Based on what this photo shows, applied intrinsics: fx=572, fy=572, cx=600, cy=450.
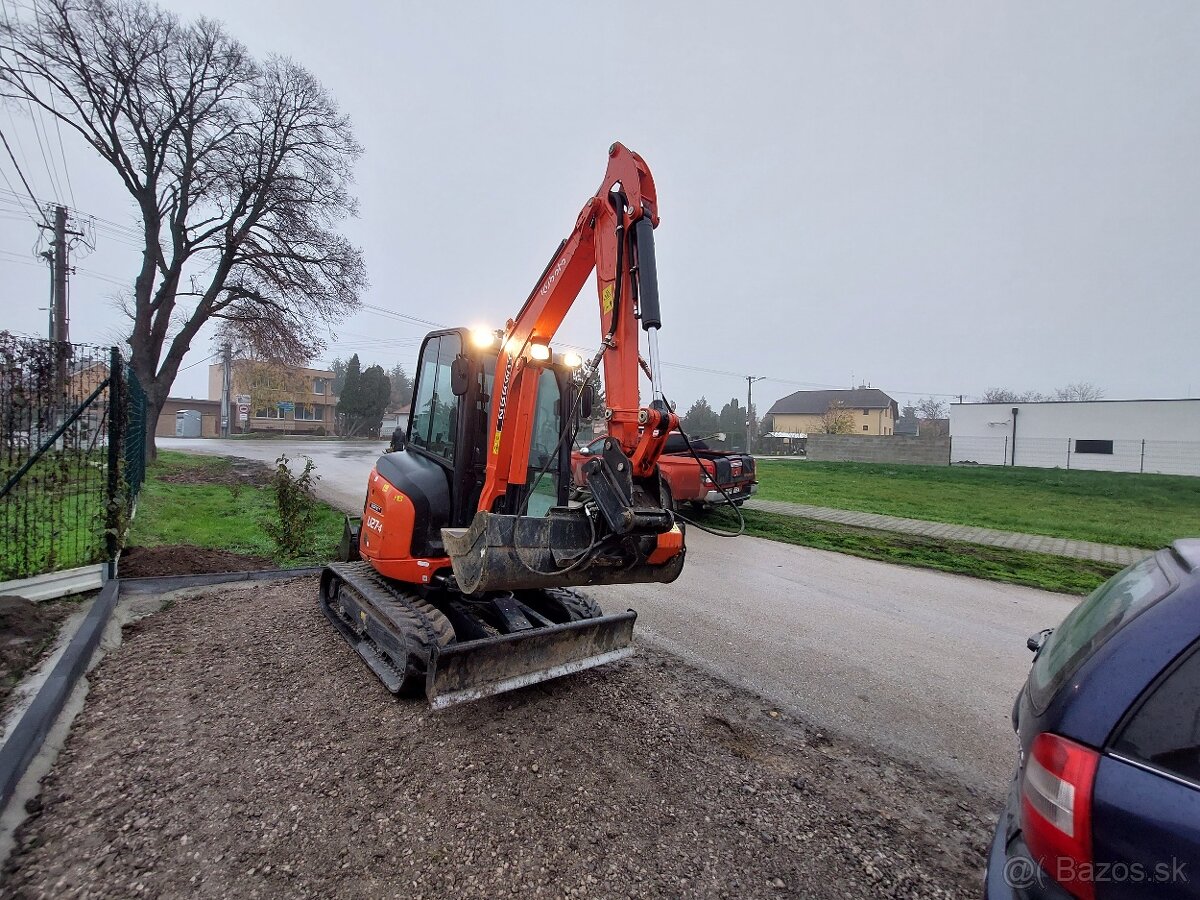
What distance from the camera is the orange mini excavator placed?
3.16 m

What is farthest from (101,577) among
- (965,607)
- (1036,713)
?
(965,607)

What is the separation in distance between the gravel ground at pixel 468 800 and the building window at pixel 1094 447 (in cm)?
3847

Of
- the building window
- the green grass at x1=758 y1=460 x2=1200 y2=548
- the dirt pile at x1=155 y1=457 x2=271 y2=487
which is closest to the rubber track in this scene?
the dirt pile at x1=155 y1=457 x2=271 y2=487

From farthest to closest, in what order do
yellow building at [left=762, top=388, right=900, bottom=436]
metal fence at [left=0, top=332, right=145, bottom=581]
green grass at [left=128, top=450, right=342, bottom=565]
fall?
yellow building at [left=762, top=388, right=900, bottom=436] < green grass at [left=128, top=450, right=342, bottom=565] < metal fence at [left=0, top=332, right=145, bottom=581]

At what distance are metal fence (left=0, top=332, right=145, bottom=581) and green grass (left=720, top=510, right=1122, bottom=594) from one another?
9141mm

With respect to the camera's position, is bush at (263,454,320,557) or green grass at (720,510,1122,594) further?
green grass at (720,510,1122,594)

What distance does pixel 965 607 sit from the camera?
20.7 feet

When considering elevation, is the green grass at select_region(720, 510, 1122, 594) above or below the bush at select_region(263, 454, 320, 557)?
below

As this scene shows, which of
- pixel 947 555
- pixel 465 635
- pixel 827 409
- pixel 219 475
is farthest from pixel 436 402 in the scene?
pixel 827 409

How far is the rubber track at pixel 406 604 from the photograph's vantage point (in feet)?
11.3

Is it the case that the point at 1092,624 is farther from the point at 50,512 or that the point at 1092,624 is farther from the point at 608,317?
the point at 50,512

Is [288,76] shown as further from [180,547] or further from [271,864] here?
[271,864]

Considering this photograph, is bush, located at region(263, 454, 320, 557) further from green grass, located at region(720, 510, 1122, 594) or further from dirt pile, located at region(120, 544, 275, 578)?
green grass, located at region(720, 510, 1122, 594)

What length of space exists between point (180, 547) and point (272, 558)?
3.61 feet
